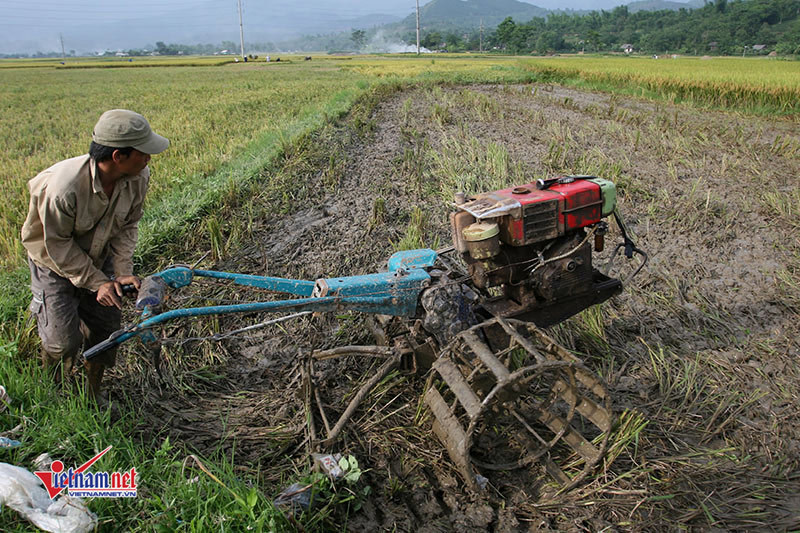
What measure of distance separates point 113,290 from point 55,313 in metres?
0.42

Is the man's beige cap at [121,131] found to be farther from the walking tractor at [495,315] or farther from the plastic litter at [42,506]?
the plastic litter at [42,506]

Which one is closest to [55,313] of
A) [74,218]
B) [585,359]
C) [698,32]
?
[74,218]

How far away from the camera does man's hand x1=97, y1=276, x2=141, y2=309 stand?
270cm

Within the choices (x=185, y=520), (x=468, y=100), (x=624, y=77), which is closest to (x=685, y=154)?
(x=468, y=100)

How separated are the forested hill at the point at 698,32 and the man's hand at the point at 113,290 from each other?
53.3 metres

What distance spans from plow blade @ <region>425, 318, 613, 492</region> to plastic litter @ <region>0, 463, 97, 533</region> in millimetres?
1597

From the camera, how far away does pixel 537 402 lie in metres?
3.21

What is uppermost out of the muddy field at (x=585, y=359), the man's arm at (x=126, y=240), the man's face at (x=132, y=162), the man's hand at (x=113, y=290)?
the man's face at (x=132, y=162)

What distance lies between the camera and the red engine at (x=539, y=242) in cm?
310

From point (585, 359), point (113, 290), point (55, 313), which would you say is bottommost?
point (585, 359)

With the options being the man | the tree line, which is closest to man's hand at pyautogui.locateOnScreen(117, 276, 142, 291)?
the man

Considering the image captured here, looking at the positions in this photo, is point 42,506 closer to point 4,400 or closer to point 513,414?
point 4,400

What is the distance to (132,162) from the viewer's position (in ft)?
9.04

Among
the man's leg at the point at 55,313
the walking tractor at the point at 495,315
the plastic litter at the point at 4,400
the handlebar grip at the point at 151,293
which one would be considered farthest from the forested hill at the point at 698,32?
the plastic litter at the point at 4,400
